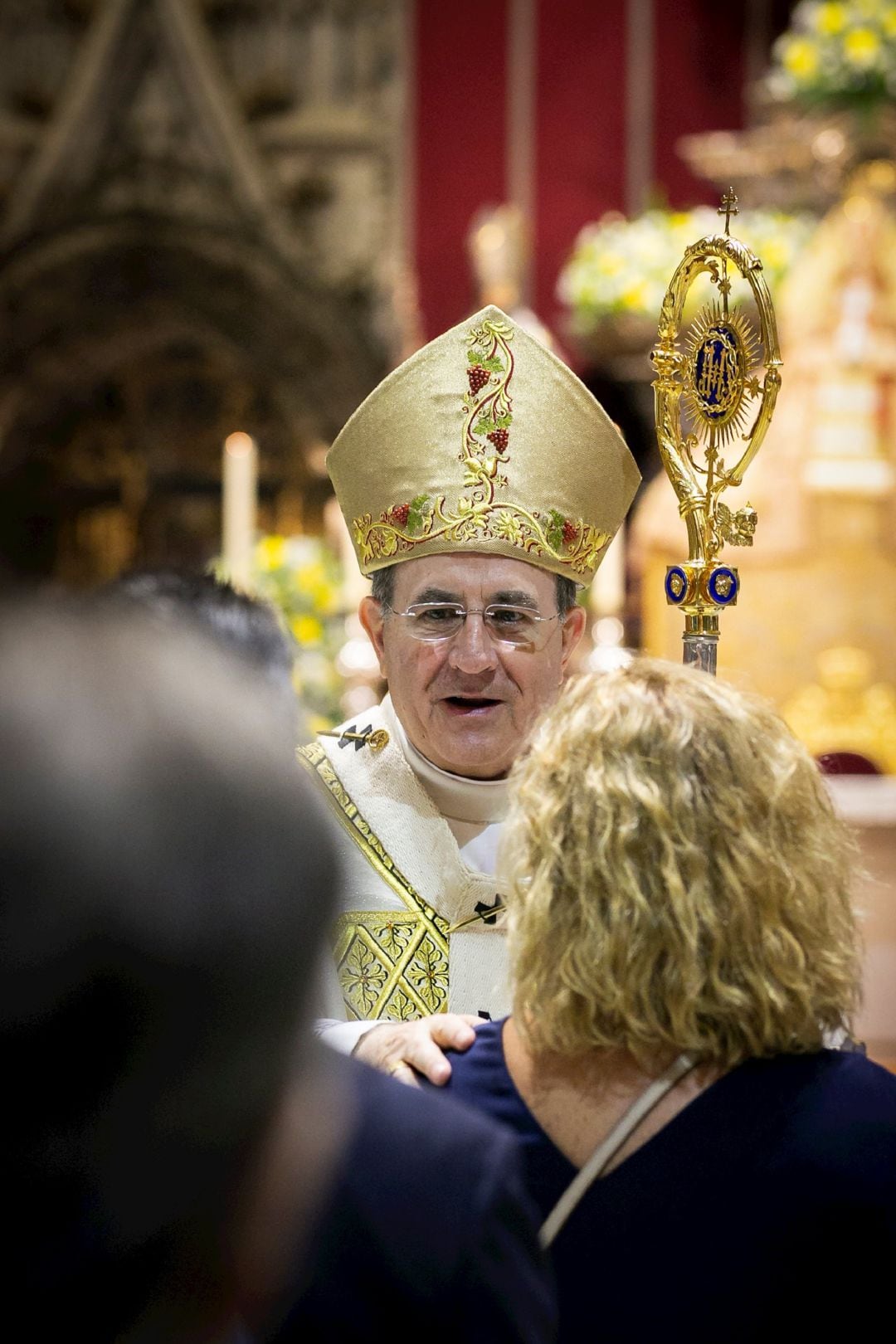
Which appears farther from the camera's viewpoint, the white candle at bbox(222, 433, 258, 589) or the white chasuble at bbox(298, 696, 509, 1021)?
the white candle at bbox(222, 433, 258, 589)

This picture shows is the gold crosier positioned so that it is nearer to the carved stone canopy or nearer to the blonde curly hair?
the blonde curly hair

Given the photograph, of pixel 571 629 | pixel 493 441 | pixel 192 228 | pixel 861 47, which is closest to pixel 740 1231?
pixel 571 629

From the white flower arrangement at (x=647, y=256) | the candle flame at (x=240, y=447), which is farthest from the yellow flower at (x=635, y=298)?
the candle flame at (x=240, y=447)

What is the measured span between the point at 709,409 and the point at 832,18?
399cm

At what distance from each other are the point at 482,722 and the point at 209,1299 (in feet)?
4.48

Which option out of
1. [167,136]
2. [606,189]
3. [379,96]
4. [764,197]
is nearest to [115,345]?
[167,136]

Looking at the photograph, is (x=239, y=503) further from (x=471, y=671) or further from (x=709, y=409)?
(x=709, y=409)

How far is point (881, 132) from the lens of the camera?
17.9 feet

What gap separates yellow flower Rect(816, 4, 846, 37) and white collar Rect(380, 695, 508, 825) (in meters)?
4.03

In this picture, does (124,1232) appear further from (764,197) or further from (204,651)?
(764,197)

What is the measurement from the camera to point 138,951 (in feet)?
2.32

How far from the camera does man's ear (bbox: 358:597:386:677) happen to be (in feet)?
7.38

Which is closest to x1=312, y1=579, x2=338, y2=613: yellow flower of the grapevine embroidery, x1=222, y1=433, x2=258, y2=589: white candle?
x1=222, y1=433, x2=258, y2=589: white candle

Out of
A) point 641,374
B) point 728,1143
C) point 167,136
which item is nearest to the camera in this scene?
point 728,1143
